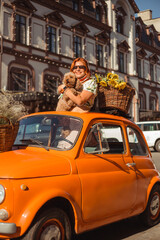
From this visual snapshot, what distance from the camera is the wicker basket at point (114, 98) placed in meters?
5.04

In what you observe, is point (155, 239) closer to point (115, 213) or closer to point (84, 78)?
point (115, 213)

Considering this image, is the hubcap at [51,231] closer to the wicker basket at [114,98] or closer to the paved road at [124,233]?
the paved road at [124,233]

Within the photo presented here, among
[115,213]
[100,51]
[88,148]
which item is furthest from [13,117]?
[100,51]

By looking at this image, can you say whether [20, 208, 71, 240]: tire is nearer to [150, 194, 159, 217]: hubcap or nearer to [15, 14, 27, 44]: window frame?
[150, 194, 159, 217]: hubcap

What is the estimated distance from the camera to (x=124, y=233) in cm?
487

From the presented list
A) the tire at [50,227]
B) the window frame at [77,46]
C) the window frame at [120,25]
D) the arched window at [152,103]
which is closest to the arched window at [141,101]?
the arched window at [152,103]

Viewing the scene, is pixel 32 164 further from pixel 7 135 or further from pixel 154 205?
pixel 154 205

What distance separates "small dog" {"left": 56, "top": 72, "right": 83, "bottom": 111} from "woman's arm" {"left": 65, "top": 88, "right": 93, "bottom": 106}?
0.06 m

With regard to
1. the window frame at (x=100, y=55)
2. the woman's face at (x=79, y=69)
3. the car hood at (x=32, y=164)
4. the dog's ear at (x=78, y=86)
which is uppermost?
the window frame at (x=100, y=55)

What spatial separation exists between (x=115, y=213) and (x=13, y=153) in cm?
156

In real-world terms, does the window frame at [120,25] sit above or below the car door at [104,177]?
above

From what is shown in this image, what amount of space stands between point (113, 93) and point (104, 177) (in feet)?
4.58

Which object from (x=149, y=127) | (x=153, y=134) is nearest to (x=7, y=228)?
(x=153, y=134)

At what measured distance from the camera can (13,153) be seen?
3.91m
